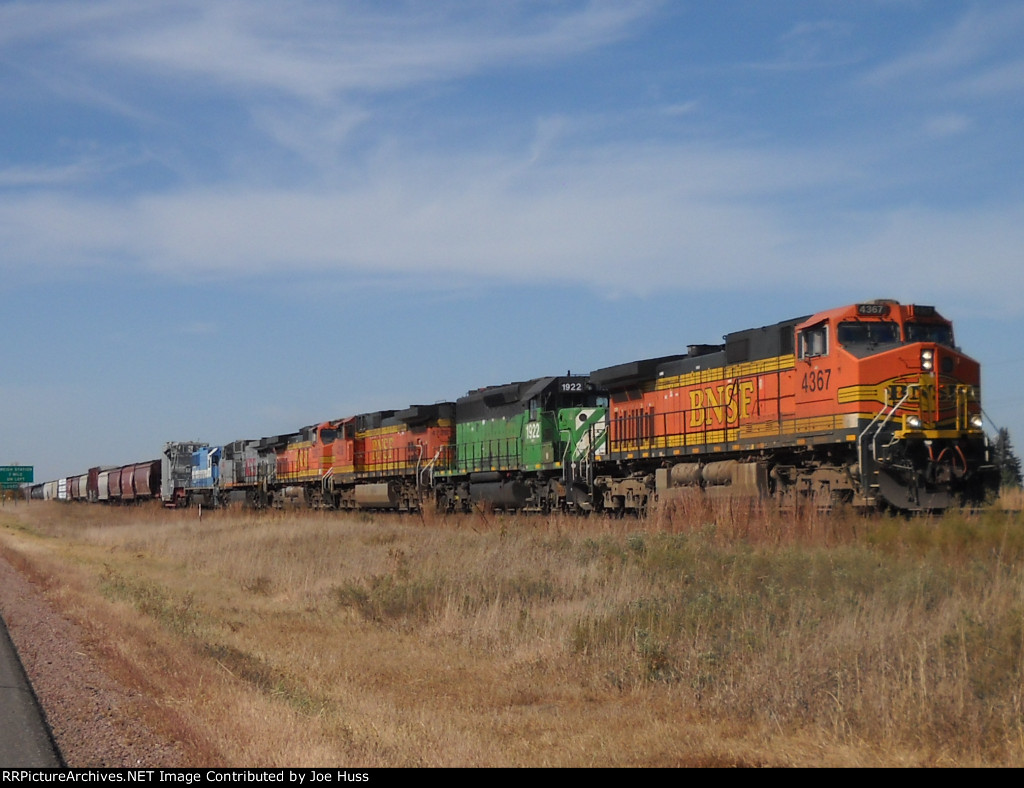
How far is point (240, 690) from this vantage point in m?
8.38

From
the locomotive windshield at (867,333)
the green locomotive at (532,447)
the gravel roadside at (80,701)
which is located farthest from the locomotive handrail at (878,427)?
the gravel roadside at (80,701)

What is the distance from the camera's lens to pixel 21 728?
7.17m

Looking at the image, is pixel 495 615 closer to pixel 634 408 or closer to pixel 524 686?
pixel 524 686

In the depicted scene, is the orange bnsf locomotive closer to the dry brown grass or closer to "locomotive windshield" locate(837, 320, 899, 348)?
"locomotive windshield" locate(837, 320, 899, 348)

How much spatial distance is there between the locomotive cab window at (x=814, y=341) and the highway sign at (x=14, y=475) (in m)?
71.2

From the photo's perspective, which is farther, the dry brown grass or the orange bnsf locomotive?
the orange bnsf locomotive

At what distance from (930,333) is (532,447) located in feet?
39.6

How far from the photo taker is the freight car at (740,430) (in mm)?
16469

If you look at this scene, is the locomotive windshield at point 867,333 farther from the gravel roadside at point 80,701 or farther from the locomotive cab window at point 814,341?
the gravel roadside at point 80,701

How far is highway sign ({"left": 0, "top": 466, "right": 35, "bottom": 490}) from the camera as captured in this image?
7538cm

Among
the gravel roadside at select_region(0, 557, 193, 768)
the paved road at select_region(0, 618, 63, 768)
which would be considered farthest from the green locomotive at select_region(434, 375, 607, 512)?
the paved road at select_region(0, 618, 63, 768)

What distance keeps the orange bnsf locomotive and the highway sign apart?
67461 millimetres

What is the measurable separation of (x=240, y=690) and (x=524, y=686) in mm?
2460
